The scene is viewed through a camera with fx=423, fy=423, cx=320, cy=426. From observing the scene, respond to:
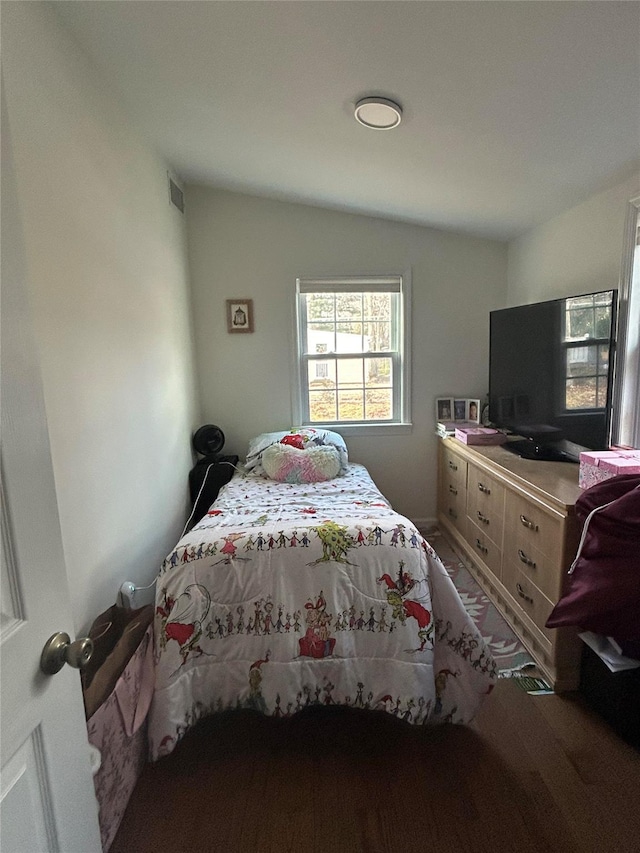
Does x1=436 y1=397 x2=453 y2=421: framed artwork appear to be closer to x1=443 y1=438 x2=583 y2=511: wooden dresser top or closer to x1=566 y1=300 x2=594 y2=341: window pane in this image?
x1=443 y1=438 x2=583 y2=511: wooden dresser top

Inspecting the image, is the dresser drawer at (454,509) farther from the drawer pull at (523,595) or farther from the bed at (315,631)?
the bed at (315,631)

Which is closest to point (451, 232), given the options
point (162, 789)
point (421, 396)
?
point (421, 396)

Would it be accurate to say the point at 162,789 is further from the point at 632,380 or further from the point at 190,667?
the point at 632,380

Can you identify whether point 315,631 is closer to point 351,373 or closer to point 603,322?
point 603,322

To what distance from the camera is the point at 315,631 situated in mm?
1518

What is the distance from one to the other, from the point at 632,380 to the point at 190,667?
2.33 m

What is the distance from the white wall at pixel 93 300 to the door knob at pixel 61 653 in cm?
47

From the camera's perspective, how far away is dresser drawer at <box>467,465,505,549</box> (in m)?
2.31

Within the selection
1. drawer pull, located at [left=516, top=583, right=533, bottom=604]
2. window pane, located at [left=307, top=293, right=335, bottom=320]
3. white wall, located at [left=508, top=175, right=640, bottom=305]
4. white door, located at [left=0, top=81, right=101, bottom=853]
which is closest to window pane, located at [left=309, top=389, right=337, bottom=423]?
window pane, located at [left=307, top=293, right=335, bottom=320]

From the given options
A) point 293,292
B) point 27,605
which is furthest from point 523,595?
point 293,292

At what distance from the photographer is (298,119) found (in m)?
1.93

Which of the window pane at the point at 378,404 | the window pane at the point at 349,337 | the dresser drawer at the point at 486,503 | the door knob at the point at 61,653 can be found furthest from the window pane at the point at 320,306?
the door knob at the point at 61,653

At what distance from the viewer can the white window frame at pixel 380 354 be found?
3.25 metres

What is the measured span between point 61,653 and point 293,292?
9.46ft
